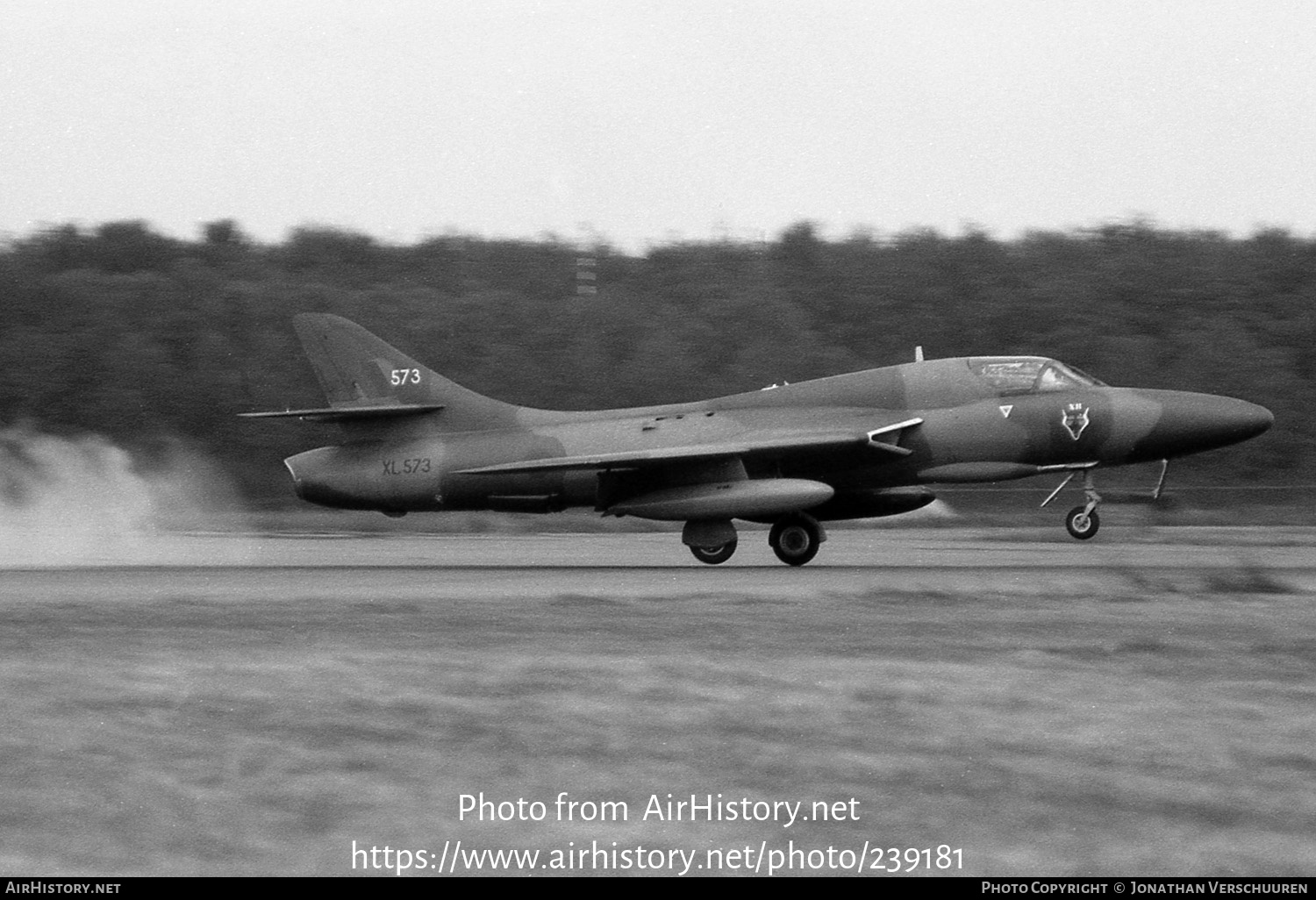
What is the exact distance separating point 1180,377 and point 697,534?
2593cm

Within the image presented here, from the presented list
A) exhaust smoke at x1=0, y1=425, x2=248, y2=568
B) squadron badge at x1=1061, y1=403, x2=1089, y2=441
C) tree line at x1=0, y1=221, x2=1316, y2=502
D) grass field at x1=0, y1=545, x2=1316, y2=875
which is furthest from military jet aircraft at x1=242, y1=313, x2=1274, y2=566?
tree line at x1=0, y1=221, x2=1316, y2=502

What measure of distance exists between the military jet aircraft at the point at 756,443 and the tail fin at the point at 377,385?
0.02m

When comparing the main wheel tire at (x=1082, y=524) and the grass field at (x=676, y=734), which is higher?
the main wheel tire at (x=1082, y=524)

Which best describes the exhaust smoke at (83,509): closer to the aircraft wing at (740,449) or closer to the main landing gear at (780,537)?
the aircraft wing at (740,449)

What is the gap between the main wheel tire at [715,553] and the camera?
20219 mm

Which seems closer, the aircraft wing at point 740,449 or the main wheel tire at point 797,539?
the aircraft wing at point 740,449

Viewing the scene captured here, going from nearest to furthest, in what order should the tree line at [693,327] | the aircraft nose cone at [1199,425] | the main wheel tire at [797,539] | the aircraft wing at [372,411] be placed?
the aircraft nose cone at [1199,425] < the main wheel tire at [797,539] < the aircraft wing at [372,411] < the tree line at [693,327]

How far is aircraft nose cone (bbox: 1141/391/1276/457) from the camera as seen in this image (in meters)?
19.3

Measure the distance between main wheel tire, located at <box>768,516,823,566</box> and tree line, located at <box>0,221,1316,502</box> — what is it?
70.4 ft

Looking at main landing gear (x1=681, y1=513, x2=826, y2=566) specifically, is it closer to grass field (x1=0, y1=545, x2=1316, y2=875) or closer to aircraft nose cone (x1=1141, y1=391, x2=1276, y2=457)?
aircraft nose cone (x1=1141, y1=391, x2=1276, y2=457)

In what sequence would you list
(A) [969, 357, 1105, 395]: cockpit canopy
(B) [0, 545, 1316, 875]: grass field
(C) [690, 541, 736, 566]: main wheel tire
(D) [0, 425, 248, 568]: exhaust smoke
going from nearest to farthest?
(B) [0, 545, 1316, 875]: grass field < (A) [969, 357, 1105, 395]: cockpit canopy < (C) [690, 541, 736, 566]: main wheel tire < (D) [0, 425, 248, 568]: exhaust smoke

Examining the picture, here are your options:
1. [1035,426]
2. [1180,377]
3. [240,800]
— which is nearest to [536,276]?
[1180,377]

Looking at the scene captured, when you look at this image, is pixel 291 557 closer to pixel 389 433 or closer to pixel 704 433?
pixel 389 433

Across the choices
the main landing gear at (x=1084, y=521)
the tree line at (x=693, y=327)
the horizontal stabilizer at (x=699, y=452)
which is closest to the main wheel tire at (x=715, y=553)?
the horizontal stabilizer at (x=699, y=452)
